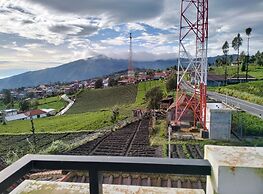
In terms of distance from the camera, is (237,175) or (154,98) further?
(154,98)

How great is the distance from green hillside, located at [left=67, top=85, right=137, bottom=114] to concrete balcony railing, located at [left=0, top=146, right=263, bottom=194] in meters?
28.5

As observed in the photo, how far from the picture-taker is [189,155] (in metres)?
10.3

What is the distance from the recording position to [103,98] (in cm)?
3541

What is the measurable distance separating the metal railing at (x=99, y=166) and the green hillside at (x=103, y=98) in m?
28.5

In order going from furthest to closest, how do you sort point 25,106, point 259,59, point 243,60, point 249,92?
point 25,106 < point 243,60 < point 259,59 < point 249,92

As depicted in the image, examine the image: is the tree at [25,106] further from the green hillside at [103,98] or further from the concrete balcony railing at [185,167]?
the concrete balcony railing at [185,167]

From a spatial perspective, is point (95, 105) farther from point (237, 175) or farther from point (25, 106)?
point (237, 175)

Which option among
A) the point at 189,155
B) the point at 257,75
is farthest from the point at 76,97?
the point at 189,155

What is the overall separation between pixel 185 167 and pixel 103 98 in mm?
34577

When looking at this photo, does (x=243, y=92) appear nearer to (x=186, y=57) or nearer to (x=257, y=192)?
(x=186, y=57)

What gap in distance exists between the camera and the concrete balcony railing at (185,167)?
0.95m

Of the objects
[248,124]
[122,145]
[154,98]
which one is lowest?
[122,145]

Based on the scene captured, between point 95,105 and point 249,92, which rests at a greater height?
point 249,92

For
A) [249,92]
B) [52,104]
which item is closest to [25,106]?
[52,104]
